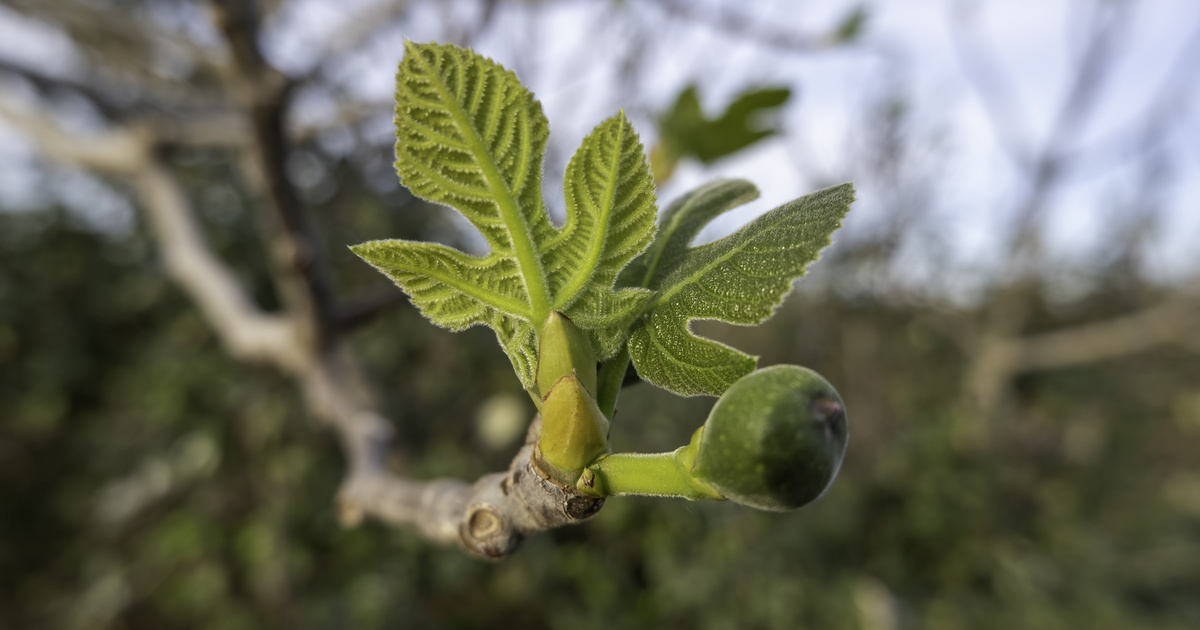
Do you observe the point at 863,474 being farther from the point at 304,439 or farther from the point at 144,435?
the point at 144,435

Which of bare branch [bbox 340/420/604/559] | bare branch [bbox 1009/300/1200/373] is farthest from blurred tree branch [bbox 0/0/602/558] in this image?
bare branch [bbox 1009/300/1200/373]

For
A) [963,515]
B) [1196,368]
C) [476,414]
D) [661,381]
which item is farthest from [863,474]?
[1196,368]

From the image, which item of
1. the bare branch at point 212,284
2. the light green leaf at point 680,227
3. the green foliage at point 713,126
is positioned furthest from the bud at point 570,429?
the bare branch at point 212,284

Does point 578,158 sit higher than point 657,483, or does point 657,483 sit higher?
point 578,158

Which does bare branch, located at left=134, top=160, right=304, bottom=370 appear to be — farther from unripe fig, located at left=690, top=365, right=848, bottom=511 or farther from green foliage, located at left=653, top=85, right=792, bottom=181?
unripe fig, located at left=690, top=365, right=848, bottom=511

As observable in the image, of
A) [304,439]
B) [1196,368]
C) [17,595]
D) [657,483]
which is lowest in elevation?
[1196,368]

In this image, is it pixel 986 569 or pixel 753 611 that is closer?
pixel 753 611
